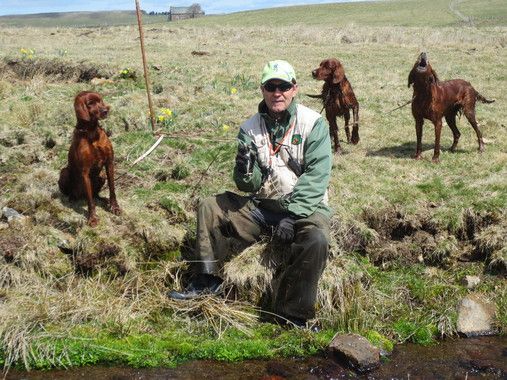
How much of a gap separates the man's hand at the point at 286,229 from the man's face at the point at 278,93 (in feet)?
3.22

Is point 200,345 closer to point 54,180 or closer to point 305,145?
point 305,145

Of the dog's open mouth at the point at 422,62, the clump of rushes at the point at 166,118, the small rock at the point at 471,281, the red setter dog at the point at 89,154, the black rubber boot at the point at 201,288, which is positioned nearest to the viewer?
the black rubber boot at the point at 201,288

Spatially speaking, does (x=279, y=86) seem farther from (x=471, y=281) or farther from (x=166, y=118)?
(x=166, y=118)

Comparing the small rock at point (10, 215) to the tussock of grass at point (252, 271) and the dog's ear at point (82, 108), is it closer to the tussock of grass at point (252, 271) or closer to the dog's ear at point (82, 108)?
the dog's ear at point (82, 108)

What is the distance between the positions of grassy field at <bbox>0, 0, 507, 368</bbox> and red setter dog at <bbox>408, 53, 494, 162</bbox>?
0.55 meters

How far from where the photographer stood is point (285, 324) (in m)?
5.25

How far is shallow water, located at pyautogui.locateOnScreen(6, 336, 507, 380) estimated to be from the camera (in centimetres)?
459

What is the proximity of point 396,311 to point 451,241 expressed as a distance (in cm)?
128

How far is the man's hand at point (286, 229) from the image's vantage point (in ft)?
16.7

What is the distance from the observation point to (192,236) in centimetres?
624

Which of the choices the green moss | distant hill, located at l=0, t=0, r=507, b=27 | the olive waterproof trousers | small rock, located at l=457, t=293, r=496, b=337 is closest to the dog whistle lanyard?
the olive waterproof trousers

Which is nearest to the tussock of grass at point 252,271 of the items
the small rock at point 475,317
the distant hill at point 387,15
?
the small rock at point 475,317

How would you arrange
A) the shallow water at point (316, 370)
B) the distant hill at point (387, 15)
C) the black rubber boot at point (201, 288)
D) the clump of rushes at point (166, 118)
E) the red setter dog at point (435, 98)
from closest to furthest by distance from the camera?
the shallow water at point (316, 370), the black rubber boot at point (201, 288), the red setter dog at point (435, 98), the clump of rushes at point (166, 118), the distant hill at point (387, 15)

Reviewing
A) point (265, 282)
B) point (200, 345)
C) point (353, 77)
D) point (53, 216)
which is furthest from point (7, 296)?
point (353, 77)
